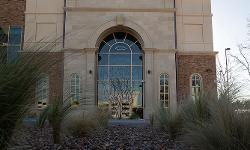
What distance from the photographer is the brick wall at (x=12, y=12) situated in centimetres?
2175

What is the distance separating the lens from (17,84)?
2699 millimetres

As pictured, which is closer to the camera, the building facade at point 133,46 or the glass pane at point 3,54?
the glass pane at point 3,54

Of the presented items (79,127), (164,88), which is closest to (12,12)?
(164,88)

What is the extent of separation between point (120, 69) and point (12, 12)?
7.76m

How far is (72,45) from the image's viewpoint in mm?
20797

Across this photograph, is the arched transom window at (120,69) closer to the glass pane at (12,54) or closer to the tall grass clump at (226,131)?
the tall grass clump at (226,131)

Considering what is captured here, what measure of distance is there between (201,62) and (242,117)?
18267 millimetres

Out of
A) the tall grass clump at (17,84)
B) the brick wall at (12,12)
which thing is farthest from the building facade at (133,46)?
the tall grass clump at (17,84)

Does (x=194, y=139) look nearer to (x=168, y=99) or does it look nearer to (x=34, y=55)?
(x=34, y=55)

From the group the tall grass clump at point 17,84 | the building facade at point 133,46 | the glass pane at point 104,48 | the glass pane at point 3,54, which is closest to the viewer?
the tall grass clump at point 17,84

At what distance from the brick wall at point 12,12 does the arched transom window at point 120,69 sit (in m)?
5.44

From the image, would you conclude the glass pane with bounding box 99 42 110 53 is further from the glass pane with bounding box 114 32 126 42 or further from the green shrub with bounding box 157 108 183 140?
the green shrub with bounding box 157 108 183 140

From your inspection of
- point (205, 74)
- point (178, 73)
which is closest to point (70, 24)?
point (178, 73)

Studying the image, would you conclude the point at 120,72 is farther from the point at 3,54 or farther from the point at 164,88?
the point at 3,54
